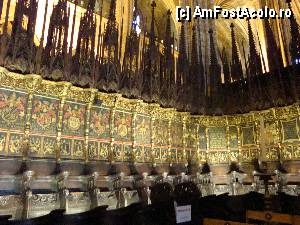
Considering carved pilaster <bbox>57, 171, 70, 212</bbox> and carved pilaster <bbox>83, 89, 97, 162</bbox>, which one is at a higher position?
carved pilaster <bbox>83, 89, 97, 162</bbox>

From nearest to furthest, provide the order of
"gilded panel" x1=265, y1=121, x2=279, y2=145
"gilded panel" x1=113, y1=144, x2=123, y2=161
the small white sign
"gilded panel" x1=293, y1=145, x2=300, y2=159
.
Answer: the small white sign < "gilded panel" x1=113, y1=144, x2=123, y2=161 < "gilded panel" x1=293, y1=145, x2=300, y2=159 < "gilded panel" x1=265, y1=121, x2=279, y2=145

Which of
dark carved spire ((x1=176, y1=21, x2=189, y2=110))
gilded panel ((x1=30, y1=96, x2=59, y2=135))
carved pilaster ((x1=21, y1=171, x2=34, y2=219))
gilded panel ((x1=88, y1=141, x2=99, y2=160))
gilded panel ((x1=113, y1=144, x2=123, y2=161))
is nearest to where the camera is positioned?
carved pilaster ((x1=21, y1=171, x2=34, y2=219))

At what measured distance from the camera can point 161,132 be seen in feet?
30.1

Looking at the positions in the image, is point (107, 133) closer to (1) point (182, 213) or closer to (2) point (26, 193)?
(2) point (26, 193)

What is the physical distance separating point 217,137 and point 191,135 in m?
1.07

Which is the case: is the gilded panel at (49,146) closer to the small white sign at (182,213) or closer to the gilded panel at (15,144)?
the gilded panel at (15,144)

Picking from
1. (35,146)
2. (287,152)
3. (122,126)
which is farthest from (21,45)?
(287,152)

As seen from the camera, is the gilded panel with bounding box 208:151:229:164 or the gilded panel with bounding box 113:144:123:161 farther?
the gilded panel with bounding box 208:151:229:164

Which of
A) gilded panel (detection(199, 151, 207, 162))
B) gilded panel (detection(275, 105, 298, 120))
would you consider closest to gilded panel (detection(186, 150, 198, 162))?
gilded panel (detection(199, 151, 207, 162))

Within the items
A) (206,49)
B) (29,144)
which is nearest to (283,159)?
(206,49)

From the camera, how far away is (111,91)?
7410mm

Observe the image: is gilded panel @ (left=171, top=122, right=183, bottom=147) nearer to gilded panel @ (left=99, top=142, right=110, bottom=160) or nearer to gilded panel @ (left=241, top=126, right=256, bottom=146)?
gilded panel @ (left=241, top=126, right=256, bottom=146)

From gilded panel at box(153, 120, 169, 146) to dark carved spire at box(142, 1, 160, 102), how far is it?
1092 mm

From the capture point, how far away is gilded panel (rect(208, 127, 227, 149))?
10155 mm
